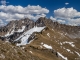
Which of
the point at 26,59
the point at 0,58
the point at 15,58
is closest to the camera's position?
the point at 0,58

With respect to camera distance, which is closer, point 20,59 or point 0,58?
point 0,58

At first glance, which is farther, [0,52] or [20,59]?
[20,59]

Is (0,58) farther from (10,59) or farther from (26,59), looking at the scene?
(26,59)

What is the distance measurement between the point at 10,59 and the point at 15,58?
8.67 feet

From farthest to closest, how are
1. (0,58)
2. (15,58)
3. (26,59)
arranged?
1. (26,59)
2. (15,58)
3. (0,58)

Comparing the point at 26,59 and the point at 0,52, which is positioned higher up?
the point at 0,52

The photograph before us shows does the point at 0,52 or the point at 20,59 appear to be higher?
the point at 0,52

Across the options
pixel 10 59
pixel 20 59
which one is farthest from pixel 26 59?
pixel 10 59

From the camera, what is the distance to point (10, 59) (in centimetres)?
4153

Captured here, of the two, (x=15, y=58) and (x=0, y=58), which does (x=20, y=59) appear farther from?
(x=0, y=58)

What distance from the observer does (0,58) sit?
133ft

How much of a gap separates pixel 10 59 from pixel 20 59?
4666mm

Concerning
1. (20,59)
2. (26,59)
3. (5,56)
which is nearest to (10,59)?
(5,56)

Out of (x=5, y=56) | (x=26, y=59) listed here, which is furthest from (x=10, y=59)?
(x=26, y=59)
